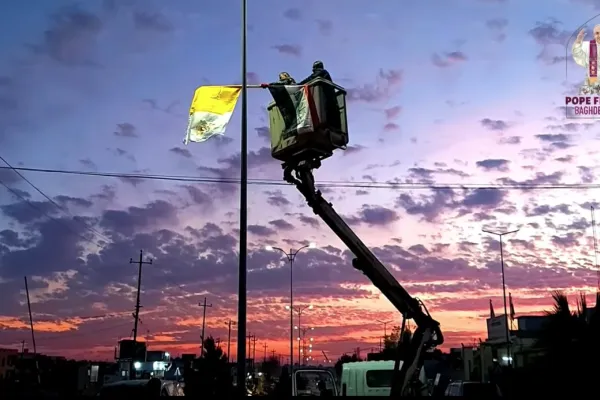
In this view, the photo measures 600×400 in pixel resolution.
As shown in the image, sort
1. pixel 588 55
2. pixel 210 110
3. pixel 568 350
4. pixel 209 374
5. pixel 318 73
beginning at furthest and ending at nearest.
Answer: pixel 209 374 < pixel 588 55 < pixel 210 110 < pixel 318 73 < pixel 568 350

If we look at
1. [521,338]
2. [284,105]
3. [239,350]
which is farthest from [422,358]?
[521,338]

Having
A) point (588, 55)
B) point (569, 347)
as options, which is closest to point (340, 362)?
point (588, 55)

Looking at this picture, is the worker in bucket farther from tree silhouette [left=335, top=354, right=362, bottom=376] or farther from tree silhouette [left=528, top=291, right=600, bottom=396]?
tree silhouette [left=335, top=354, right=362, bottom=376]

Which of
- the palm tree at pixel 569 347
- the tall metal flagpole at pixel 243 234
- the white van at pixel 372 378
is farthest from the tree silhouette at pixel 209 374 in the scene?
the palm tree at pixel 569 347

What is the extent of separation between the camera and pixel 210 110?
15.5 metres

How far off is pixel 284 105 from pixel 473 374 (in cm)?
5809

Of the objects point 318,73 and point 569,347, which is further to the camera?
point 318,73

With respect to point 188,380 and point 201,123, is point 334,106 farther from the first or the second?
point 188,380

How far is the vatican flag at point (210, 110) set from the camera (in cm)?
1549

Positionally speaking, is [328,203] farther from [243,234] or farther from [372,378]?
[372,378]

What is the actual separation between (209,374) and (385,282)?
52.3ft

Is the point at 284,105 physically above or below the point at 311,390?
above

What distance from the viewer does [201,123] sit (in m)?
15.6

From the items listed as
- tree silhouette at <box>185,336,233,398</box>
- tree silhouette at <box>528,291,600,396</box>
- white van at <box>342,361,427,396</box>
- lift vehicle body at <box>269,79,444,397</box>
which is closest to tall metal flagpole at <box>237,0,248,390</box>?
lift vehicle body at <box>269,79,444,397</box>
